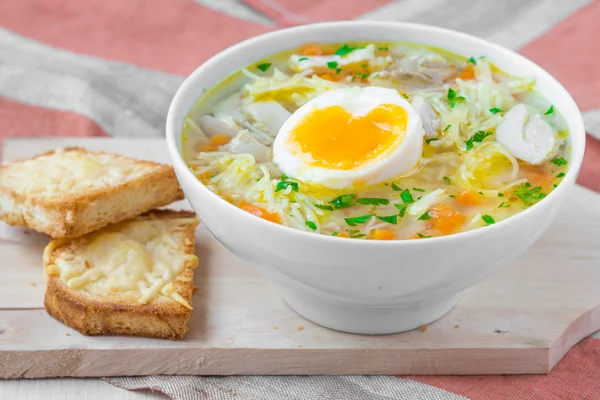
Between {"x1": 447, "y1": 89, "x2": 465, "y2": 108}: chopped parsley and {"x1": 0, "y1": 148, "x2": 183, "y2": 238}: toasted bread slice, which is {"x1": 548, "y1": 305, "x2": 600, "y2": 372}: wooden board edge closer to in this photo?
{"x1": 447, "y1": 89, "x2": 465, "y2": 108}: chopped parsley

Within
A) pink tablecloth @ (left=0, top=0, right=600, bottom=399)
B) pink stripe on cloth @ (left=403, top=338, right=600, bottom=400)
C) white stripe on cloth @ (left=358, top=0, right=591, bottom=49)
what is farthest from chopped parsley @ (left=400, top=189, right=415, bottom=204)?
white stripe on cloth @ (left=358, top=0, right=591, bottom=49)

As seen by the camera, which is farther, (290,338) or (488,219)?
(290,338)

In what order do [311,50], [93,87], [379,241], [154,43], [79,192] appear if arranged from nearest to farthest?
[379,241], [79,192], [311,50], [93,87], [154,43]

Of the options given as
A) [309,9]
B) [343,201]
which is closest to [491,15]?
[309,9]

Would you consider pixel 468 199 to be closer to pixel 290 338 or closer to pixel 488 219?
pixel 488 219

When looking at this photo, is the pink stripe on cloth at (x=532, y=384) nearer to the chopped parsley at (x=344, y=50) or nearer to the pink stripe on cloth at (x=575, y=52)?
the chopped parsley at (x=344, y=50)

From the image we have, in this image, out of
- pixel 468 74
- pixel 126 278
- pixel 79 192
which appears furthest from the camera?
pixel 468 74

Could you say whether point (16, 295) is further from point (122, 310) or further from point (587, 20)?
point (587, 20)
